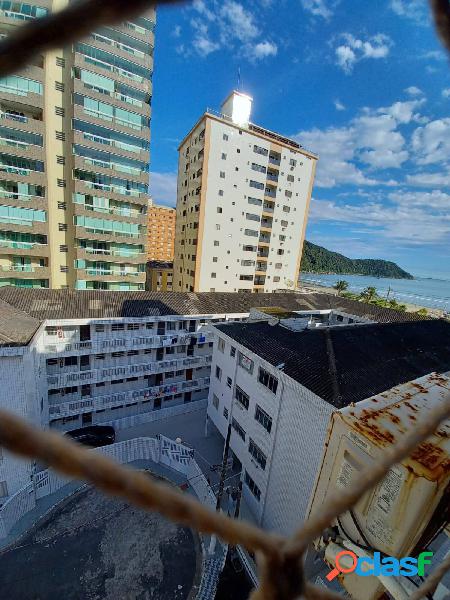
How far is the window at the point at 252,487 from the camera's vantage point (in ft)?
50.2

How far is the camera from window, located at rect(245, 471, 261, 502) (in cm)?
1529

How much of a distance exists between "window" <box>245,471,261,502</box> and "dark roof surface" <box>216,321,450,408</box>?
7.01m

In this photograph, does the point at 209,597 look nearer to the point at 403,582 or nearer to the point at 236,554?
the point at 236,554

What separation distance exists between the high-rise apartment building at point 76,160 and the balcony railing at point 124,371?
12935 millimetres

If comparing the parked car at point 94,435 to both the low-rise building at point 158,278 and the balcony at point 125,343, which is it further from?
the low-rise building at point 158,278

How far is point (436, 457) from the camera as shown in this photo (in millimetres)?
3938

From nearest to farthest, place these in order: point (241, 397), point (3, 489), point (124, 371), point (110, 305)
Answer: point (3, 489), point (241, 397), point (124, 371), point (110, 305)

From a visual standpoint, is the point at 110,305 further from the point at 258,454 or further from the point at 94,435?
the point at 258,454

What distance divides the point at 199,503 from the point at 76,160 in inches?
1307

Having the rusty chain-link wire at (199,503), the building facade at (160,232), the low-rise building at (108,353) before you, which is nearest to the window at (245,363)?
the low-rise building at (108,353)

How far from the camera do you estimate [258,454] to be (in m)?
15.4

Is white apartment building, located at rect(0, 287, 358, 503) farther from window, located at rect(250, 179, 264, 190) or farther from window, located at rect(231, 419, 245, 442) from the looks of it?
window, located at rect(250, 179, 264, 190)

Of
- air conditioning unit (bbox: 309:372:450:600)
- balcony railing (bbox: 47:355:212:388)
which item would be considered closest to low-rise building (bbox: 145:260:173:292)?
balcony railing (bbox: 47:355:212:388)

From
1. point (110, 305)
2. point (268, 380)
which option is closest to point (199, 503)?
point (268, 380)
